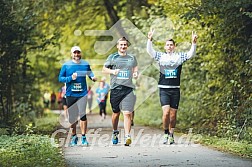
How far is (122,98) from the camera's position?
12.5m

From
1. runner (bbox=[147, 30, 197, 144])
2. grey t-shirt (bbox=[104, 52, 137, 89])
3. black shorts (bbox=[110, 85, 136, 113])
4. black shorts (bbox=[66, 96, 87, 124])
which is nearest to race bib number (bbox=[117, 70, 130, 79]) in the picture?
grey t-shirt (bbox=[104, 52, 137, 89])

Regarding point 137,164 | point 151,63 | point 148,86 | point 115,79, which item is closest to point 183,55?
point 115,79

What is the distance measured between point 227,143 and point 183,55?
211 centimetres

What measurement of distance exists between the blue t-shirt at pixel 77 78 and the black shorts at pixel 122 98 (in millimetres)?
692

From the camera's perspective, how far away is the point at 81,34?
32844mm

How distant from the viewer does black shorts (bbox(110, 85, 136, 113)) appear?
1245cm

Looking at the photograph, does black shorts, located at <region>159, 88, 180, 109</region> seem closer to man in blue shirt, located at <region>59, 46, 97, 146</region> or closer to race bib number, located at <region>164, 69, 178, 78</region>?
race bib number, located at <region>164, 69, 178, 78</region>

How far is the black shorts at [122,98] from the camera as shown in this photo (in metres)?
12.5

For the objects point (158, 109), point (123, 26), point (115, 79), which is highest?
point (123, 26)

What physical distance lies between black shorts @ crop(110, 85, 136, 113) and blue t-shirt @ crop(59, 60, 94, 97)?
692mm

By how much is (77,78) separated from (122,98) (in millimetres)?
1053

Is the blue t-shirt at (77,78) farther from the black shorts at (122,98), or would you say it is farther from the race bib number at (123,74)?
the race bib number at (123,74)

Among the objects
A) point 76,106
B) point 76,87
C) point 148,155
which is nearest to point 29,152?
point 148,155

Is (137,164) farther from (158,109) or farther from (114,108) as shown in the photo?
(158,109)
